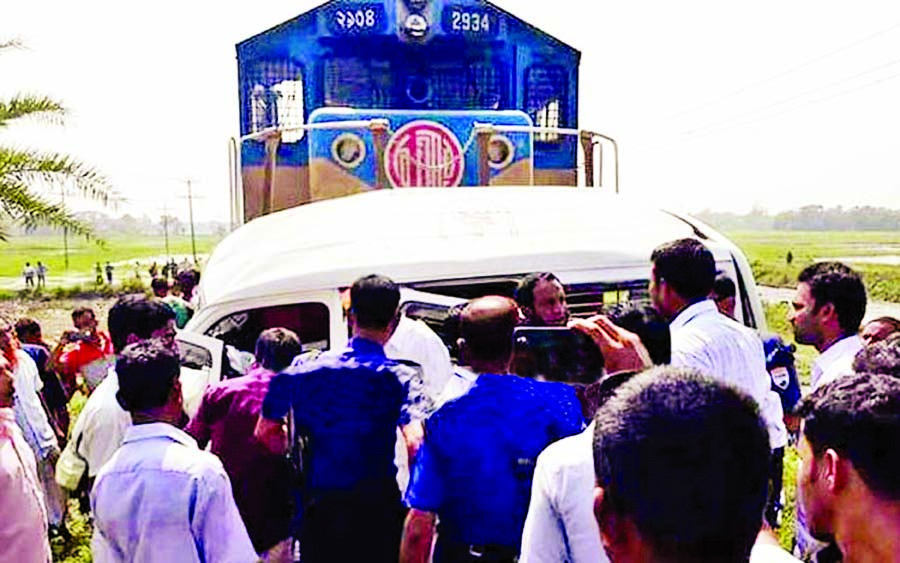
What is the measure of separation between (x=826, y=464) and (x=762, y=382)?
1868mm

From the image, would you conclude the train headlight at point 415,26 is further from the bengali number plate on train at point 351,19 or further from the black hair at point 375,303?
the black hair at point 375,303

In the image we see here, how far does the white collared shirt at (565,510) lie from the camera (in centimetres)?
218

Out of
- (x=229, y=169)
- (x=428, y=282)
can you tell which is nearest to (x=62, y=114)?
(x=229, y=169)

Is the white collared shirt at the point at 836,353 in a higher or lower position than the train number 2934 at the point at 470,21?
lower

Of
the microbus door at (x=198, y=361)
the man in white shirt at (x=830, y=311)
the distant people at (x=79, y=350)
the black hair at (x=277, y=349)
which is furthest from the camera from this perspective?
the distant people at (x=79, y=350)

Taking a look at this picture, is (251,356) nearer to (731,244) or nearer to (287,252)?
(287,252)

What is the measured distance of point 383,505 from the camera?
11.5 ft

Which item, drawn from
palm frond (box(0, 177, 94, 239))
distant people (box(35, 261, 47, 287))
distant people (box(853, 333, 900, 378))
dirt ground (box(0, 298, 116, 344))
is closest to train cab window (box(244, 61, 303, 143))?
palm frond (box(0, 177, 94, 239))

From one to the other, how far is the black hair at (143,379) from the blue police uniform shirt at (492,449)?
86 centimetres

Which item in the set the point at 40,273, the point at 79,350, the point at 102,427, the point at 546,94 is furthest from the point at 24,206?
the point at 40,273

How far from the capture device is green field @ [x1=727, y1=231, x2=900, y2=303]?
41062 mm

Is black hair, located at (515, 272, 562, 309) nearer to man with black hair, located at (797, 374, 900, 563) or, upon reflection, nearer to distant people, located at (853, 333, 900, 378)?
distant people, located at (853, 333, 900, 378)

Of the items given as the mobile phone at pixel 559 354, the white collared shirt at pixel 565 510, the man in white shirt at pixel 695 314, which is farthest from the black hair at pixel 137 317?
the white collared shirt at pixel 565 510

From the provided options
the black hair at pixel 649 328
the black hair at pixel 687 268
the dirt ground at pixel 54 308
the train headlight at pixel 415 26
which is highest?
the train headlight at pixel 415 26
